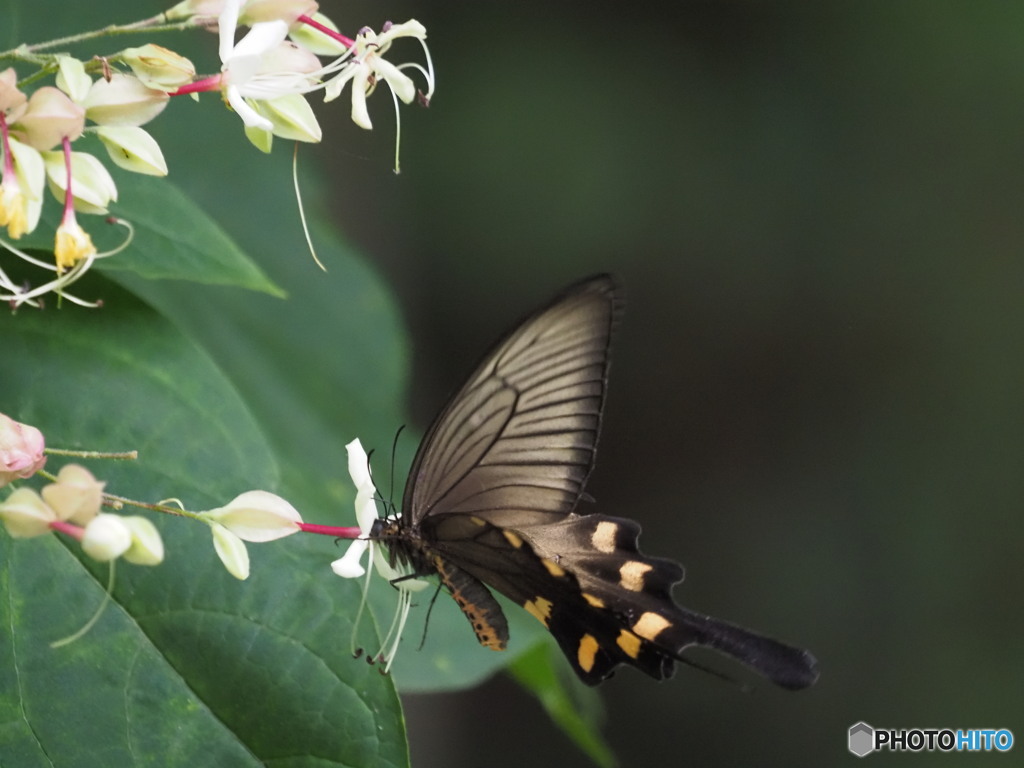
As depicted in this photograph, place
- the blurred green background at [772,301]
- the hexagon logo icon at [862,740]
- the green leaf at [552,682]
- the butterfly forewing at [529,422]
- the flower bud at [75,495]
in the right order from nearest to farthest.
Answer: the flower bud at [75,495] < the butterfly forewing at [529,422] < the green leaf at [552,682] < the hexagon logo icon at [862,740] < the blurred green background at [772,301]

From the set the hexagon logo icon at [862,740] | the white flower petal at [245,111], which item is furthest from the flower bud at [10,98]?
the hexagon logo icon at [862,740]

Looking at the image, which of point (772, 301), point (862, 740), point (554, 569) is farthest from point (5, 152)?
point (772, 301)

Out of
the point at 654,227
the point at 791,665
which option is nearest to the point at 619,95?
the point at 654,227

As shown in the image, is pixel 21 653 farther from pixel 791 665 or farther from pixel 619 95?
pixel 619 95

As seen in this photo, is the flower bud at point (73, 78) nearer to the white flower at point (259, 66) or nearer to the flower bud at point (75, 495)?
the white flower at point (259, 66)

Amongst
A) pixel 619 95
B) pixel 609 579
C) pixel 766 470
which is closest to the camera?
pixel 609 579
